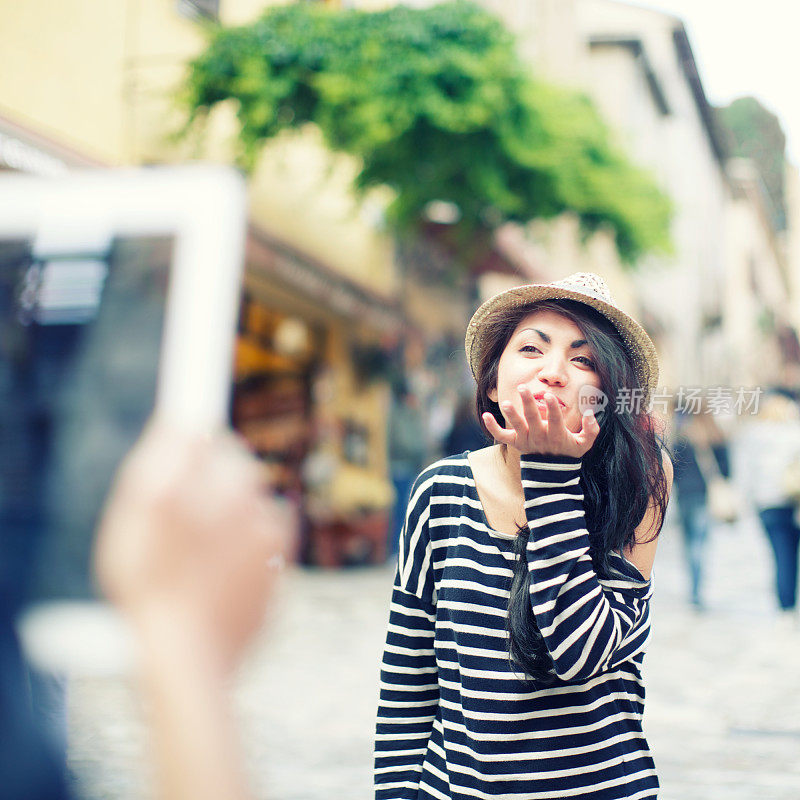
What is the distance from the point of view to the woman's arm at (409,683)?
1746 mm

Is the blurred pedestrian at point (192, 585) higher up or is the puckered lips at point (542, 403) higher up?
the puckered lips at point (542, 403)

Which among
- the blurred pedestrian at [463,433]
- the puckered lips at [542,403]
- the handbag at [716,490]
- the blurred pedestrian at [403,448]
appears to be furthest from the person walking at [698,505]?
the puckered lips at [542,403]

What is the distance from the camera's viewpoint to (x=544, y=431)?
1.50 m

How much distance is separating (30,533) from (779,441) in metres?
7.17

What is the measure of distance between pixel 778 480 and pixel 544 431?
6.35 meters

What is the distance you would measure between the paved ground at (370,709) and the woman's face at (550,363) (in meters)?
0.74

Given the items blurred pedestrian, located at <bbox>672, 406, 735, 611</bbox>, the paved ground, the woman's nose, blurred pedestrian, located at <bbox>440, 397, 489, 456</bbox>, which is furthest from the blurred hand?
blurred pedestrian, located at <bbox>440, 397, 489, 456</bbox>

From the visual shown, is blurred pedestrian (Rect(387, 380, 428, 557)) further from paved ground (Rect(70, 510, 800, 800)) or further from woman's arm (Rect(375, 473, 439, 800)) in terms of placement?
woman's arm (Rect(375, 473, 439, 800))

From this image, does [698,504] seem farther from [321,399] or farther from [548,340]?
[548,340]

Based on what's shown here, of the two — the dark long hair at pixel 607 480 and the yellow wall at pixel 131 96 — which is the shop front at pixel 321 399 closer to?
the yellow wall at pixel 131 96

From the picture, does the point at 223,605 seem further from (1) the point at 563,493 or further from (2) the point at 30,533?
(1) the point at 563,493

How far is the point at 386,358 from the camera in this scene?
12586 mm

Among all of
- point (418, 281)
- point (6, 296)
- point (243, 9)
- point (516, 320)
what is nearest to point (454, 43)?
point (243, 9)

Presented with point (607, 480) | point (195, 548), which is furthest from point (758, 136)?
point (195, 548)
